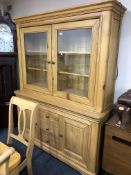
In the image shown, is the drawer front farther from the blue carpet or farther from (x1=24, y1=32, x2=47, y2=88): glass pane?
(x1=24, y1=32, x2=47, y2=88): glass pane

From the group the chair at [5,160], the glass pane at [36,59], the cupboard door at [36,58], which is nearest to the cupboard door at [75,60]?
the cupboard door at [36,58]

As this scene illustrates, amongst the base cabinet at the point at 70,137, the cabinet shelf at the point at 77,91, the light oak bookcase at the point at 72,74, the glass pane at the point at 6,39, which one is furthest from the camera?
the glass pane at the point at 6,39

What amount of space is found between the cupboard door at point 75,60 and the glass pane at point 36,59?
10.1 inches

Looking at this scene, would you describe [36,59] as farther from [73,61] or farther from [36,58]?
[73,61]

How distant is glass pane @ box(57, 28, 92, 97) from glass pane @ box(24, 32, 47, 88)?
0.26 m

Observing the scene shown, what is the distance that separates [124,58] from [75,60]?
57cm

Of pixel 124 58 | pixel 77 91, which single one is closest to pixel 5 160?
pixel 77 91

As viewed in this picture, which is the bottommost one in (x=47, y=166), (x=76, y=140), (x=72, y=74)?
(x=47, y=166)

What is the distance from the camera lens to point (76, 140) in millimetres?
1803

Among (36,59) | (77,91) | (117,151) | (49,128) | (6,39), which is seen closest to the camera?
(117,151)

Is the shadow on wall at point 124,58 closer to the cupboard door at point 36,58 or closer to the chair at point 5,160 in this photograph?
the cupboard door at point 36,58

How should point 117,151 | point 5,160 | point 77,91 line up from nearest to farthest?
point 5,160 < point 117,151 < point 77,91

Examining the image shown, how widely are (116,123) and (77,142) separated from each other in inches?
20.5

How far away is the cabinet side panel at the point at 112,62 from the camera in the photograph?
4.95ft
